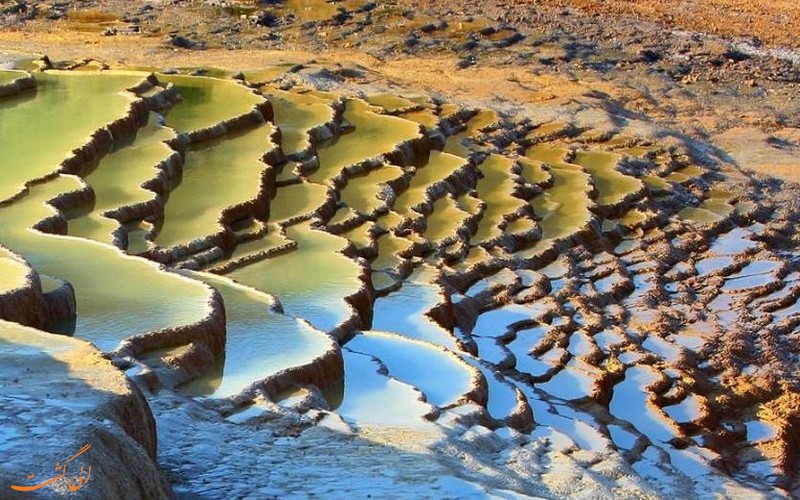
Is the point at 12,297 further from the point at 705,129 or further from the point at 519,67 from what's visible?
the point at 519,67

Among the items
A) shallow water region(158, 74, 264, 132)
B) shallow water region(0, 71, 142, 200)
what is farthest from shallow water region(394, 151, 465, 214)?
shallow water region(0, 71, 142, 200)

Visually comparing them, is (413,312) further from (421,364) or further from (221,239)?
(221,239)

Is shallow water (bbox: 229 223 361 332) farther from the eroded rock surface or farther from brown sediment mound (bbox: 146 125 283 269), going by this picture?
brown sediment mound (bbox: 146 125 283 269)

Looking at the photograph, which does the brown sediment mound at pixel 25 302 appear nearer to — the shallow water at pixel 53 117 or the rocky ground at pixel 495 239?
the rocky ground at pixel 495 239

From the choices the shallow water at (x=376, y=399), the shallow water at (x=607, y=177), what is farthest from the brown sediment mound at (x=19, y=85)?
the shallow water at (x=376, y=399)

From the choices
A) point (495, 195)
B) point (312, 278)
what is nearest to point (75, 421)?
point (312, 278)

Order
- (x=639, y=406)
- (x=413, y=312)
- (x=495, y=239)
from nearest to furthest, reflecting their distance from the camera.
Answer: (x=639, y=406) < (x=413, y=312) < (x=495, y=239)
